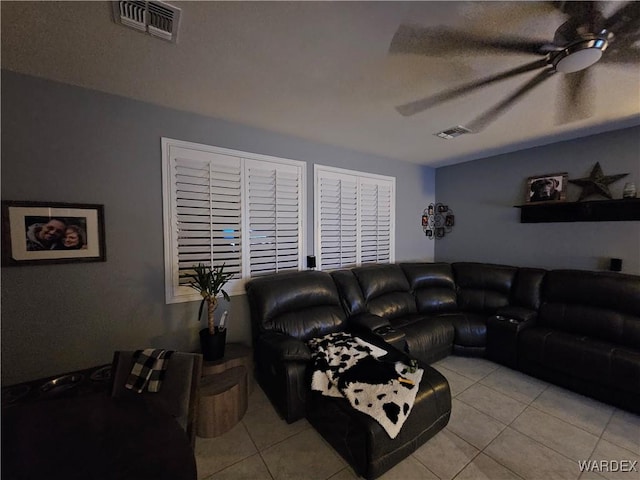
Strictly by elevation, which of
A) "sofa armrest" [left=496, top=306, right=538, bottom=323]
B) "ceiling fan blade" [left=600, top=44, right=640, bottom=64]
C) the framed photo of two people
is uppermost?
"ceiling fan blade" [left=600, top=44, right=640, bottom=64]

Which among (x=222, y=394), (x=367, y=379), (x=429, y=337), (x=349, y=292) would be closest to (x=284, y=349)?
(x=222, y=394)

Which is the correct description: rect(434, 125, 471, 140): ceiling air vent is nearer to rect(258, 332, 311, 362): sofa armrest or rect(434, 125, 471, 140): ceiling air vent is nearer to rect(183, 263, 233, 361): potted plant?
rect(258, 332, 311, 362): sofa armrest

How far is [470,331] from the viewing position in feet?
9.86

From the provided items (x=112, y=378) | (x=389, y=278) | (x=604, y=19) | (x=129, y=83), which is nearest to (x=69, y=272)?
(x=112, y=378)

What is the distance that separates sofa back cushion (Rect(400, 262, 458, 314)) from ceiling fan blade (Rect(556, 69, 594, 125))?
2.19 metres

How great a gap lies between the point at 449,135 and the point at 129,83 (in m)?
3.20

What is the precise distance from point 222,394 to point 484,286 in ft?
11.5

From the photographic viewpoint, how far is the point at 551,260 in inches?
133

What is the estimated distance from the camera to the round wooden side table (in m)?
1.85

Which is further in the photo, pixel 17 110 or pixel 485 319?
pixel 485 319

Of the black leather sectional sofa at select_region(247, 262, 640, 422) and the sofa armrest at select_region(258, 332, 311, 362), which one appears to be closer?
the sofa armrest at select_region(258, 332, 311, 362)

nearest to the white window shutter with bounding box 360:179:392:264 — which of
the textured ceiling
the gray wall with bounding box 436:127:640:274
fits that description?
the textured ceiling

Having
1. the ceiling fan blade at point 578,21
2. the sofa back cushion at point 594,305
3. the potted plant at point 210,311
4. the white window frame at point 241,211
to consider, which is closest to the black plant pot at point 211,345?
the potted plant at point 210,311

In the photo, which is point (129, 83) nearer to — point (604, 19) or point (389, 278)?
point (604, 19)
